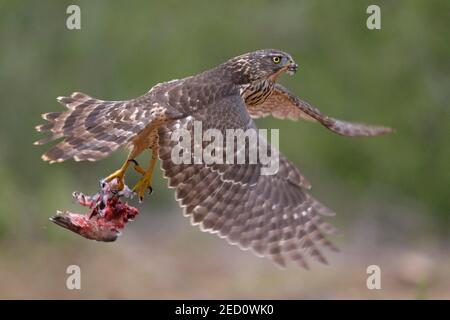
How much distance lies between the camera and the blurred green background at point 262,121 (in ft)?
47.7

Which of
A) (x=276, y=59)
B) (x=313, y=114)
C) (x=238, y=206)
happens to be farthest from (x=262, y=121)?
(x=238, y=206)

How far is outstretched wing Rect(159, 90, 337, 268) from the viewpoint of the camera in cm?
721

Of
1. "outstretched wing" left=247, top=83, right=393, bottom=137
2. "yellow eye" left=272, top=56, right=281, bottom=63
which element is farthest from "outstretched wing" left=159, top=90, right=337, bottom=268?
"outstretched wing" left=247, top=83, right=393, bottom=137

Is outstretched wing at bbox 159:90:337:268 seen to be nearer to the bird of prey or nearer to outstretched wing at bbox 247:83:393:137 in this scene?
the bird of prey

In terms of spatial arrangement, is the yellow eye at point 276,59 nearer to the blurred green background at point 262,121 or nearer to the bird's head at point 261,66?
the bird's head at point 261,66

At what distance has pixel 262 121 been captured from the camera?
48.7 ft

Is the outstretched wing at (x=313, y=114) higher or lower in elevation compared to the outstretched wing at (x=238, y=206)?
higher

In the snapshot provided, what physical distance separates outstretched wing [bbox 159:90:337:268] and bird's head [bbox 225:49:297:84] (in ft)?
2.22

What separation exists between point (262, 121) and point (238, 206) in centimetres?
765

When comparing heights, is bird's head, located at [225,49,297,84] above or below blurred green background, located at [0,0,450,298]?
below

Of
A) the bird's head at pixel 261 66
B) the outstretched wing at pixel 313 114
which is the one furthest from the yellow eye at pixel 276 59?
the outstretched wing at pixel 313 114

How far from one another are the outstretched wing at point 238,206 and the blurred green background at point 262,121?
688 cm

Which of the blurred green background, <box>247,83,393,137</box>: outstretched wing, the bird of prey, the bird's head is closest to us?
the bird of prey

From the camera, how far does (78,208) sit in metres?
13.6
